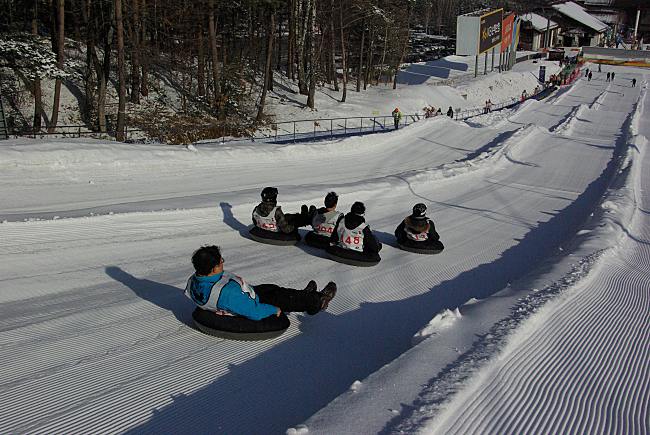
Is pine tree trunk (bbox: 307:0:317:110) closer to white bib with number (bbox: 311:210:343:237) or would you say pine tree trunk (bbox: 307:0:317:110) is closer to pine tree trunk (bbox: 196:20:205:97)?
pine tree trunk (bbox: 196:20:205:97)

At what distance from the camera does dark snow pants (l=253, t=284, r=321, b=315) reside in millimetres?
6043

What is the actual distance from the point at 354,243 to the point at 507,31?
5966 centimetres

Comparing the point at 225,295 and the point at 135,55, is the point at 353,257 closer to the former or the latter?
the point at 225,295

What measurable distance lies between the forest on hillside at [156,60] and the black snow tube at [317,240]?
13670 millimetres

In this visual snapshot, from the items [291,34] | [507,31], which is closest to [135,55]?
[291,34]

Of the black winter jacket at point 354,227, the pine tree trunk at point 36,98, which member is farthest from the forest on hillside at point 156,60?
the black winter jacket at point 354,227

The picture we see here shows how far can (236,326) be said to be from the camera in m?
5.53

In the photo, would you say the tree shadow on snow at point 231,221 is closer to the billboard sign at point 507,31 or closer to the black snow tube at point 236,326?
the black snow tube at point 236,326

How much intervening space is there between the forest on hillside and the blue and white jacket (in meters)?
16.5

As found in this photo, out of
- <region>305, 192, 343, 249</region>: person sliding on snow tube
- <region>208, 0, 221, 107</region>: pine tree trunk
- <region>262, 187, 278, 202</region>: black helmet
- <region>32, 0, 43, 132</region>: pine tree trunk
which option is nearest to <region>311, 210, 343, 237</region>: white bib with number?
<region>305, 192, 343, 249</region>: person sliding on snow tube

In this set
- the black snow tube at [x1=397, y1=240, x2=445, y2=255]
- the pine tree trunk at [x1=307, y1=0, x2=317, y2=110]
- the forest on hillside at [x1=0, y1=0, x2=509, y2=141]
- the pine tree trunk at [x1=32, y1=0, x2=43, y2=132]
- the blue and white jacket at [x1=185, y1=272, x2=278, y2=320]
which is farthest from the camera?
the pine tree trunk at [x1=307, y1=0, x2=317, y2=110]

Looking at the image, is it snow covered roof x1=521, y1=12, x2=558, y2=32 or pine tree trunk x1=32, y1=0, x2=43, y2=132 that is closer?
pine tree trunk x1=32, y1=0, x2=43, y2=132

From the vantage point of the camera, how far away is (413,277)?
874 cm

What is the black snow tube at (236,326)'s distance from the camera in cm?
554
